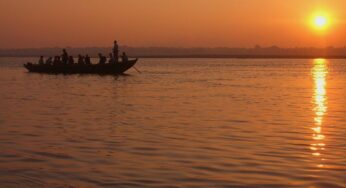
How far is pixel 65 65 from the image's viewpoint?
176 feet

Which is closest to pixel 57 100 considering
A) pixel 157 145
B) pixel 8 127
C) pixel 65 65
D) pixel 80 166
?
pixel 8 127

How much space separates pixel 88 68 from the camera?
174ft

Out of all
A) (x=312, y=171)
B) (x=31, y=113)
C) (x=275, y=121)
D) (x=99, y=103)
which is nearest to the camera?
(x=312, y=171)

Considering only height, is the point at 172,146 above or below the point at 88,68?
above

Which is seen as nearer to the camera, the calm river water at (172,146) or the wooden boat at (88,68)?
the calm river water at (172,146)

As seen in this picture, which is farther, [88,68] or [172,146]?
[88,68]

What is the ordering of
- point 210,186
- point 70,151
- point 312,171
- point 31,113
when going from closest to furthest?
point 210,186
point 312,171
point 70,151
point 31,113

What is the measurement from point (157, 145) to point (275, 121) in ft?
19.0

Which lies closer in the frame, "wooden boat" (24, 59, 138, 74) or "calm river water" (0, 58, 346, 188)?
"calm river water" (0, 58, 346, 188)

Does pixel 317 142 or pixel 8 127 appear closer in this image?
pixel 317 142

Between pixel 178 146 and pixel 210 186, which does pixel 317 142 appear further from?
pixel 210 186

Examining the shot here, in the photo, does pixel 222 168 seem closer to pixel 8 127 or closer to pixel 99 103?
pixel 8 127

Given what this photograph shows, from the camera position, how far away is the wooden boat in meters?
50.4

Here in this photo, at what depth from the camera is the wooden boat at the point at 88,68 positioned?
165ft
